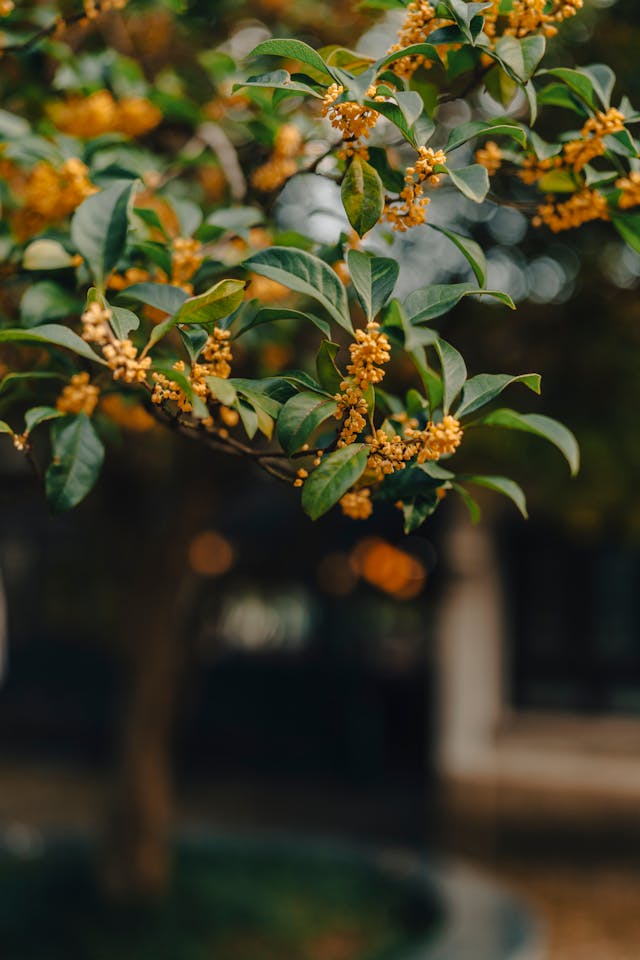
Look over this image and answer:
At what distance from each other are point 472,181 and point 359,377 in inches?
11.9

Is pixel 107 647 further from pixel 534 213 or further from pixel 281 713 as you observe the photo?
pixel 534 213

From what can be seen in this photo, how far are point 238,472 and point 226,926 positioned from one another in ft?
7.07

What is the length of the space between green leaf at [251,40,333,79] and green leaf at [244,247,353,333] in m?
0.22

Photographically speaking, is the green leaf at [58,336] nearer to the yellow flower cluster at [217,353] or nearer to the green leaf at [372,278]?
the yellow flower cluster at [217,353]

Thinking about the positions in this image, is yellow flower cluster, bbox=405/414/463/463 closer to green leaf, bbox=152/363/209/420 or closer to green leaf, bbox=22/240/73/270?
green leaf, bbox=152/363/209/420

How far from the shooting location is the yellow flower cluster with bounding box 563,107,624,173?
4.58 feet

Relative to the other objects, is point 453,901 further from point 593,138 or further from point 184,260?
point 593,138

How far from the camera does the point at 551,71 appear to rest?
4.54 feet

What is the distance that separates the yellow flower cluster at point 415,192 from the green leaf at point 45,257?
559mm

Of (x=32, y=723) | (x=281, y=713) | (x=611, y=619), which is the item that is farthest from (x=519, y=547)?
(x=32, y=723)

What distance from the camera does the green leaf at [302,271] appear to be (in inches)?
48.1

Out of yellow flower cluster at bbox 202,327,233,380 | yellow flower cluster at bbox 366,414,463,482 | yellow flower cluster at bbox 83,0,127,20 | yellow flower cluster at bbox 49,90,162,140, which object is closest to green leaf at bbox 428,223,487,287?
yellow flower cluster at bbox 366,414,463,482

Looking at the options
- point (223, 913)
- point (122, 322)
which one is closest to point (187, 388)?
point (122, 322)

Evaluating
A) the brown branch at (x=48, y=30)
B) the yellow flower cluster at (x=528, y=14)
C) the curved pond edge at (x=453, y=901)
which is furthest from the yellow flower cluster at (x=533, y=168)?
the curved pond edge at (x=453, y=901)
